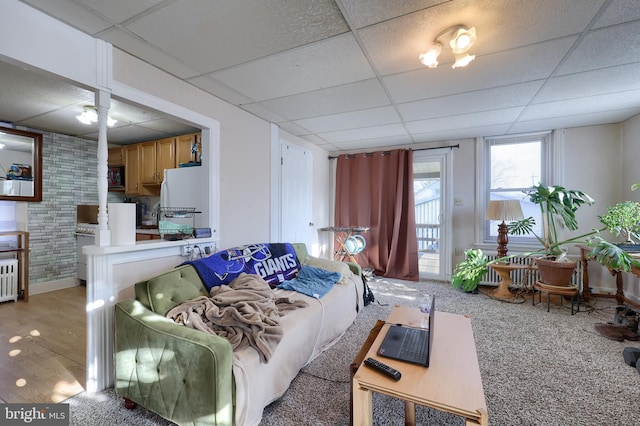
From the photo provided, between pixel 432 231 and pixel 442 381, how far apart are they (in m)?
3.66

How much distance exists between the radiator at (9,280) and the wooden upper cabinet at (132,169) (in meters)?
1.52

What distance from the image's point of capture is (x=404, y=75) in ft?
7.50

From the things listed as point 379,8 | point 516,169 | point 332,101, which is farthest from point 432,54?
point 516,169

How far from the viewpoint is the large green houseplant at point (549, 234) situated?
10.8 ft

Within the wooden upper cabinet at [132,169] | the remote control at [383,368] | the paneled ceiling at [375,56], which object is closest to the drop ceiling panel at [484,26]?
the paneled ceiling at [375,56]

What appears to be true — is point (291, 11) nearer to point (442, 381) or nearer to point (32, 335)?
point (442, 381)

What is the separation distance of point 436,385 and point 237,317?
1110mm

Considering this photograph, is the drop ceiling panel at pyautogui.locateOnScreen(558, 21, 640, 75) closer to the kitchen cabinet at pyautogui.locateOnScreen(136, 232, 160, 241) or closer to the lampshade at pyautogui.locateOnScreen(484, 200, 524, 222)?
the lampshade at pyautogui.locateOnScreen(484, 200, 524, 222)

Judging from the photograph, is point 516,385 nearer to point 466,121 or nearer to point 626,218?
point 626,218

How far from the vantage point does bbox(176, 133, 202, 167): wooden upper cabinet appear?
11.5 ft

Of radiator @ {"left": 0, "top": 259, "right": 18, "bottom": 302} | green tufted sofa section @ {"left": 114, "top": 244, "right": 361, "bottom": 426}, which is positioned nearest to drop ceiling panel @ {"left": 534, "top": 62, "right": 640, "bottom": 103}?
green tufted sofa section @ {"left": 114, "top": 244, "right": 361, "bottom": 426}

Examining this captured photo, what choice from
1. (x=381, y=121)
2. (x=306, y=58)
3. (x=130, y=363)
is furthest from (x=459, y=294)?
(x=130, y=363)

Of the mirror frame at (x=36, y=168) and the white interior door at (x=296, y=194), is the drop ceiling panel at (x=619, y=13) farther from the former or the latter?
the mirror frame at (x=36, y=168)

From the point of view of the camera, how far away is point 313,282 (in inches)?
106
